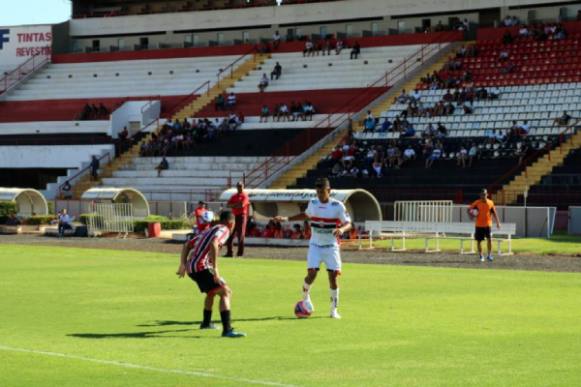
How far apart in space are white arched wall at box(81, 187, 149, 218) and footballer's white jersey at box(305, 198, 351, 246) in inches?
1301

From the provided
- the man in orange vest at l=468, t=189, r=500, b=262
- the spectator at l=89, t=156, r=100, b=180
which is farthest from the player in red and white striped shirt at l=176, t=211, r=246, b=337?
the spectator at l=89, t=156, r=100, b=180

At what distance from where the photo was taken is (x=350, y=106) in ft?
206

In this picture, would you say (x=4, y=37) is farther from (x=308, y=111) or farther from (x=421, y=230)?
(x=421, y=230)

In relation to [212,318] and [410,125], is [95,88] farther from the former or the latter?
[212,318]

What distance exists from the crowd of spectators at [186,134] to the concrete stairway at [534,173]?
765 inches

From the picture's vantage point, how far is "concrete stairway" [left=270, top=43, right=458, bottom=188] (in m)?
56.3

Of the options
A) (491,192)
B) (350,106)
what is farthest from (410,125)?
(491,192)

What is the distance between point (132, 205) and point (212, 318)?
32005mm

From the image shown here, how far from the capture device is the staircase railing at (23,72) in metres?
79.0

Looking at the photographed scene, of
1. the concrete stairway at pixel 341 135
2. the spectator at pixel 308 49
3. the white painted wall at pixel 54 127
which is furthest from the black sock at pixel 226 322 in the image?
the spectator at pixel 308 49

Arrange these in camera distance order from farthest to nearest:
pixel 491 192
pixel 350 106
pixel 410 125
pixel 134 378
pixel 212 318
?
pixel 350 106, pixel 410 125, pixel 491 192, pixel 212 318, pixel 134 378

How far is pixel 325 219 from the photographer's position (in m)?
17.2

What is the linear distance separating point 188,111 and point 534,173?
25543mm

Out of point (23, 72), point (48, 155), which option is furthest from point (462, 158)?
point (23, 72)
